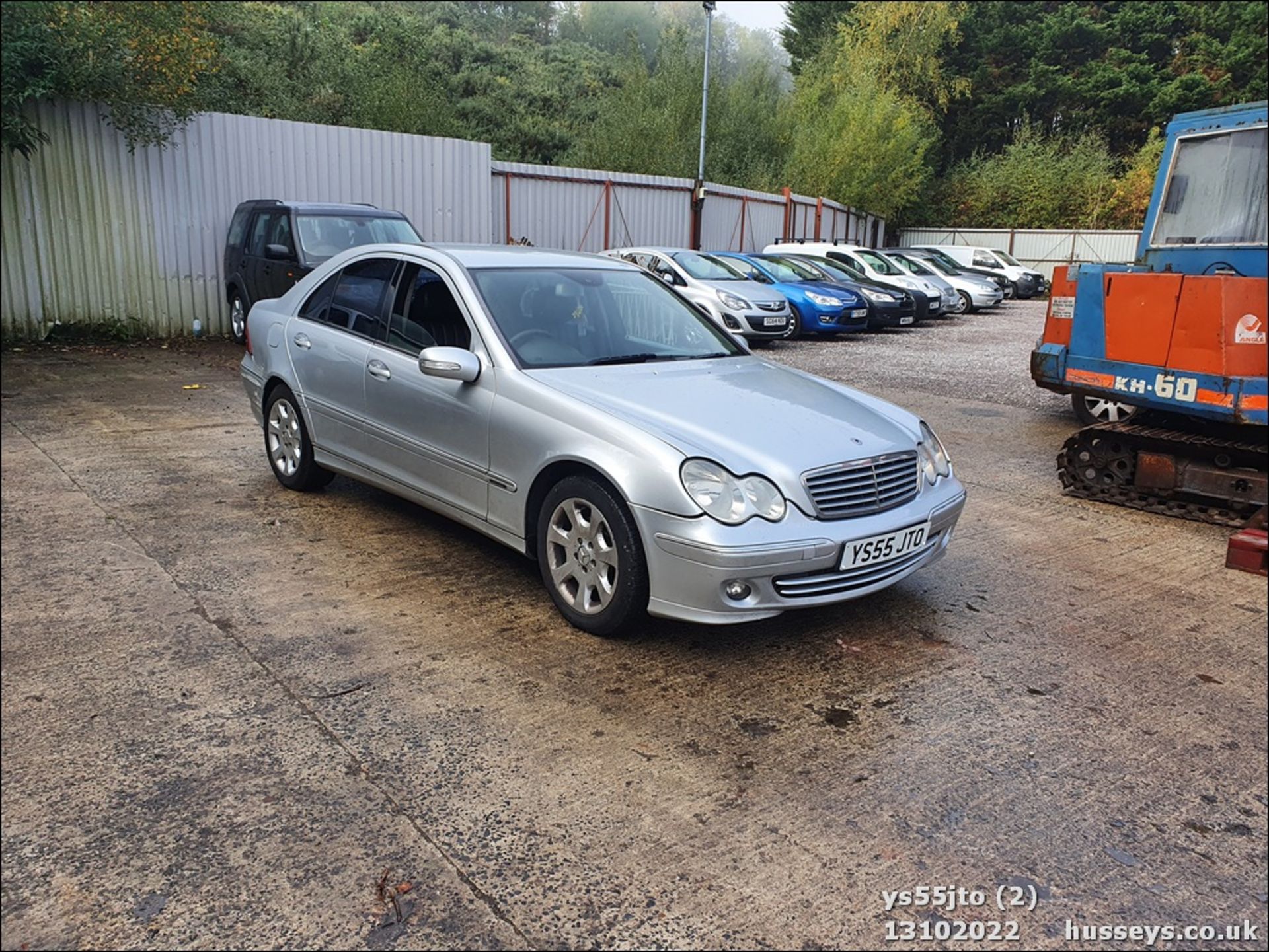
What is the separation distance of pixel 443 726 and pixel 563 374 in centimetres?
177

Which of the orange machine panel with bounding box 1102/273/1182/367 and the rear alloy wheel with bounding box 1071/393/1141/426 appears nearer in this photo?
the orange machine panel with bounding box 1102/273/1182/367

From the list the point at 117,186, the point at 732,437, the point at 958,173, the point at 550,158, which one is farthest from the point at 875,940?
the point at 958,173

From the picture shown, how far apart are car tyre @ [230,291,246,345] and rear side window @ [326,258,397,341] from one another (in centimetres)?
733

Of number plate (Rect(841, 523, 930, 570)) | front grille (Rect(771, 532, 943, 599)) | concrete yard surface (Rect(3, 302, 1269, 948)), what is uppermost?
number plate (Rect(841, 523, 930, 570))

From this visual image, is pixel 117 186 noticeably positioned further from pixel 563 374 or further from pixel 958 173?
pixel 958 173

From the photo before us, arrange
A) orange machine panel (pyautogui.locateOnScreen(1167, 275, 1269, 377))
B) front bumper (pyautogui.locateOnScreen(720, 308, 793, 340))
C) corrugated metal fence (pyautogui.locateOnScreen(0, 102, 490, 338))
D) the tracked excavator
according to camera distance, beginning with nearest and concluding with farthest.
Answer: orange machine panel (pyautogui.locateOnScreen(1167, 275, 1269, 377)), the tracked excavator, corrugated metal fence (pyautogui.locateOnScreen(0, 102, 490, 338)), front bumper (pyautogui.locateOnScreen(720, 308, 793, 340))

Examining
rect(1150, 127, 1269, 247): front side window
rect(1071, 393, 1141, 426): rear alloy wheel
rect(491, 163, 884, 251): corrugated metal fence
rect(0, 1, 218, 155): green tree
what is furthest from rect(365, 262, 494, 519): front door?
rect(491, 163, 884, 251): corrugated metal fence

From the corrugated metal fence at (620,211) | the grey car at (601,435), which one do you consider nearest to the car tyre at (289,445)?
the grey car at (601,435)

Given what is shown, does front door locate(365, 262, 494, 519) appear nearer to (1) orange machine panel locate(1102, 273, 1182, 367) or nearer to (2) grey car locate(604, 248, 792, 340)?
(1) orange machine panel locate(1102, 273, 1182, 367)

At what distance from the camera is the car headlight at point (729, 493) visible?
3.79 m

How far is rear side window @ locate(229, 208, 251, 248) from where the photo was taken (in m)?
12.4

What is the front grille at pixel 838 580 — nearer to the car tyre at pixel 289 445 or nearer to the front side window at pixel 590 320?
the front side window at pixel 590 320

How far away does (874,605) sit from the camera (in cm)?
468

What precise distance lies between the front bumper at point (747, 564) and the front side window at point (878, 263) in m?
18.4
